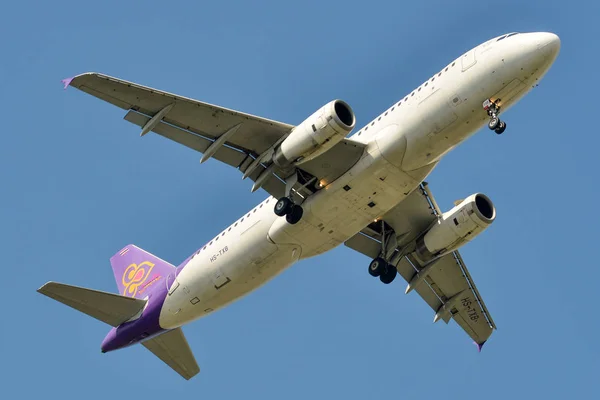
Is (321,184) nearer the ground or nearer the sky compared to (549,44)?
nearer the ground

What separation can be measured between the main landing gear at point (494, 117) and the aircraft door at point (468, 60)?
158 centimetres

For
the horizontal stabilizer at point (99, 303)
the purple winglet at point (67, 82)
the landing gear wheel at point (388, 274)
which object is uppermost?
A: the purple winglet at point (67, 82)

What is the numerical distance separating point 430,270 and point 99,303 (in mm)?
15082

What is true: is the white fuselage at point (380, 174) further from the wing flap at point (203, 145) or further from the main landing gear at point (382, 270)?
the main landing gear at point (382, 270)

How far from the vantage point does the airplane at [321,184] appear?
1492 inches

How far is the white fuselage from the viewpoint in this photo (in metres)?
37.8

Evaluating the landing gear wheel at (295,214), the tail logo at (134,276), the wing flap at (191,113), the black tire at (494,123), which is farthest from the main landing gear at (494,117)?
the tail logo at (134,276)

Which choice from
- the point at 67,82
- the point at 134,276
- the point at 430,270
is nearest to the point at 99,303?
the point at 134,276

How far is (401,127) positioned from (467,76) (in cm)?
311

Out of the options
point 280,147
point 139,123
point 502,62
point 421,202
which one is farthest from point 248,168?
point 502,62

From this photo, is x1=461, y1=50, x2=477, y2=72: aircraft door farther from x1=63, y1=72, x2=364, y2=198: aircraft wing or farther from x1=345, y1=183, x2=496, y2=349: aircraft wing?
x1=345, y1=183, x2=496, y2=349: aircraft wing

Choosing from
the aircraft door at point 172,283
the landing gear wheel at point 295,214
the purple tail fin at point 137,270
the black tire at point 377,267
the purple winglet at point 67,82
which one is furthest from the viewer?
the purple tail fin at point 137,270

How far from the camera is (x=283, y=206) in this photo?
131ft

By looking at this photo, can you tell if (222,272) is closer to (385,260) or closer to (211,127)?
(211,127)
